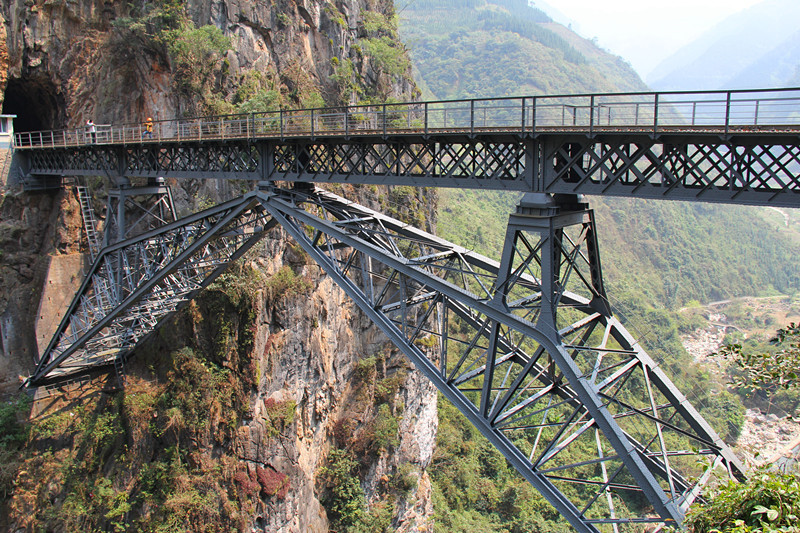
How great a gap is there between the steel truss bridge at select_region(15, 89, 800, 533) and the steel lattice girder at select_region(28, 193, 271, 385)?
72 mm

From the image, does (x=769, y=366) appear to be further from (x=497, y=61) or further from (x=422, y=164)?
(x=497, y=61)

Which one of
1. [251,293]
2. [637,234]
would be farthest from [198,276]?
[637,234]

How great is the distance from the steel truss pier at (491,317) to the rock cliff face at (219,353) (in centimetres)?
203

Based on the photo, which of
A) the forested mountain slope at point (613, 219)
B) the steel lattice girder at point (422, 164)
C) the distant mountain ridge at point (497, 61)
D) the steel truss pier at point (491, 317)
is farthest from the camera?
the distant mountain ridge at point (497, 61)

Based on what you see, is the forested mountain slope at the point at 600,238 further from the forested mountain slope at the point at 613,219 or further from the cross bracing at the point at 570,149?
the cross bracing at the point at 570,149

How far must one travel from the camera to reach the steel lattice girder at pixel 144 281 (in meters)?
15.2

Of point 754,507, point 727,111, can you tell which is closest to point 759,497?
point 754,507

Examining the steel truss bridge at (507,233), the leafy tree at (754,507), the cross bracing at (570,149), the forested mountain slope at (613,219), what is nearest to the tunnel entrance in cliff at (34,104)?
the steel truss bridge at (507,233)

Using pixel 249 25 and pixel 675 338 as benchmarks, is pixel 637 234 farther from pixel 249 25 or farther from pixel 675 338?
pixel 249 25

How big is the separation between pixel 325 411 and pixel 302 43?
15.9m

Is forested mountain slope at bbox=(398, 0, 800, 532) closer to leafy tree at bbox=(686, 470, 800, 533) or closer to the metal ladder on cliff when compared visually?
leafy tree at bbox=(686, 470, 800, 533)

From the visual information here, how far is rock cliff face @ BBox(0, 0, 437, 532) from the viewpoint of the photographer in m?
17.4

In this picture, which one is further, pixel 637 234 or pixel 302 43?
pixel 637 234

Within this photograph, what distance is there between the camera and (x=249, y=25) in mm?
22312
